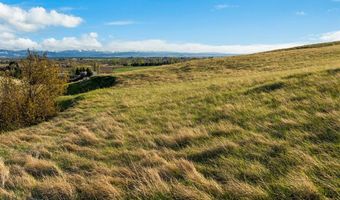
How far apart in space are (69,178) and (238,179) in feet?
13.8

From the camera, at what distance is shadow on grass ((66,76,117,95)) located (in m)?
46.3

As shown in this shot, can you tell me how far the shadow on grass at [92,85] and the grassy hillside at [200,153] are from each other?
2779 centimetres

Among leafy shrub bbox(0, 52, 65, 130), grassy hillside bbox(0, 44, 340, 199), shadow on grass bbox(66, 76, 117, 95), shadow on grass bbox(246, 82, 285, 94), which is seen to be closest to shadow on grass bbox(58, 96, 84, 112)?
leafy shrub bbox(0, 52, 65, 130)

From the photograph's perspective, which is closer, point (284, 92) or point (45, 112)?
point (284, 92)

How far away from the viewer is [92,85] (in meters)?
48.2

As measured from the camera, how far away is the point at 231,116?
570 inches

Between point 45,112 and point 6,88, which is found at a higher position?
point 6,88

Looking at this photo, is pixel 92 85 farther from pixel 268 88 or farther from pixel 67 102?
pixel 268 88

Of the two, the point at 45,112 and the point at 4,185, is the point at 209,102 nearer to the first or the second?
the point at 4,185

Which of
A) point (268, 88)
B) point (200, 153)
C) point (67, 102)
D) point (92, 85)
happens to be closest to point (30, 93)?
point (67, 102)

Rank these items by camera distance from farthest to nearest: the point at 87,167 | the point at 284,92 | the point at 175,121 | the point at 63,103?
the point at 63,103
the point at 284,92
the point at 175,121
the point at 87,167

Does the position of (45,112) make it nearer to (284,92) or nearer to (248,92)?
(248,92)

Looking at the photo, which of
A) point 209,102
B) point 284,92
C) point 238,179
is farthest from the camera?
point 209,102

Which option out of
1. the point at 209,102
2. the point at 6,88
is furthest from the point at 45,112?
the point at 209,102
